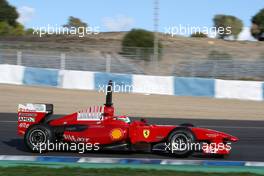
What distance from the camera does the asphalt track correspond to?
28.8 feet

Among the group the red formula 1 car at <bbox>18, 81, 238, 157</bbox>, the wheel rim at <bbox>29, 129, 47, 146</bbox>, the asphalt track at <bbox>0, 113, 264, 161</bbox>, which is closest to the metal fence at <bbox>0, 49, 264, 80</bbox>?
the asphalt track at <bbox>0, 113, 264, 161</bbox>

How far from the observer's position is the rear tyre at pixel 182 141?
826cm

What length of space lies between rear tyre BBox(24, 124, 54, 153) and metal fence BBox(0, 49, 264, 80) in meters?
12.9

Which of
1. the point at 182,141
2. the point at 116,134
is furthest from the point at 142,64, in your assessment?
the point at 182,141

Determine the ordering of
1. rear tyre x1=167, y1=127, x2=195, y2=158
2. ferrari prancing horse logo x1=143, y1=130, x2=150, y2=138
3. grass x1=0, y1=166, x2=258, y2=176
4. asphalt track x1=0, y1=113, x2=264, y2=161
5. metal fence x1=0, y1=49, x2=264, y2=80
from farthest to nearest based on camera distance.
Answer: metal fence x1=0, y1=49, x2=264, y2=80
asphalt track x1=0, y1=113, x2=264, y2=161
ferrari prancing horse logo x1=143, y1=130, x2=150, y2=138
rear tyre x1=167, y1=127, x2=195, y2=158
grass x1=0, y1=166, x2=258, y2=176

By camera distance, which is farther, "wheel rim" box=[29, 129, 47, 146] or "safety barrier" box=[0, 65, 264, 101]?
"safety barrier" box=[0, 65, 264, 101]

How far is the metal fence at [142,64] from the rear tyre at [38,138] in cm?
1286

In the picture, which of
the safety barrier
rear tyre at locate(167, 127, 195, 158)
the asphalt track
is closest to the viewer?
rear tyre at locate(167, 127, 195, 158)

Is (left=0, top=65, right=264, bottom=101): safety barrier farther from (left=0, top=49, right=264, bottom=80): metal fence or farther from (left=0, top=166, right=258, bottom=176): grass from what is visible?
(left=0, top=166, right=258, bottom=176): grass

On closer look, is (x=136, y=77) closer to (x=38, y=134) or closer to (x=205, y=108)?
(x=205, y=108)

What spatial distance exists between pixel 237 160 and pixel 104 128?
6.64 ft

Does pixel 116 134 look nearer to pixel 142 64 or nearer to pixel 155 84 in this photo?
pixel 155 84

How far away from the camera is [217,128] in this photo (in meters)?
12.9

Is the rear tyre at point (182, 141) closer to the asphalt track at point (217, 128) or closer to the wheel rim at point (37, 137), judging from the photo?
the asphalt track at point (217, 128)
